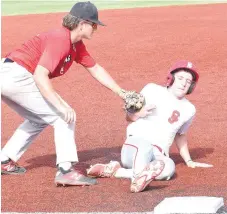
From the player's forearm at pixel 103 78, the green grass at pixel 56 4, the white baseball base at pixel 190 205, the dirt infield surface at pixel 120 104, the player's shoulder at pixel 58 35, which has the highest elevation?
the player's shoulder at pixel 58 35

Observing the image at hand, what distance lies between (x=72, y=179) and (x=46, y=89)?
790 mm

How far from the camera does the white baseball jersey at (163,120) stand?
7.06 m

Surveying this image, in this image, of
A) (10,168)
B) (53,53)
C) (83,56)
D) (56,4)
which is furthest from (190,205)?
(56,4)

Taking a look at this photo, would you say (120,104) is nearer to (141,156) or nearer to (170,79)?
(170,79)

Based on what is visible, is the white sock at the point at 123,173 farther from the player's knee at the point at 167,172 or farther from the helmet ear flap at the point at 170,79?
the helmet ear flap at the point at 170,79

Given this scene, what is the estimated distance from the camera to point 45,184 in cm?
679

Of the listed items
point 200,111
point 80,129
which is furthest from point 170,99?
point 200,111

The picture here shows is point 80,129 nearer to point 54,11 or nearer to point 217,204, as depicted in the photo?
point 217,204

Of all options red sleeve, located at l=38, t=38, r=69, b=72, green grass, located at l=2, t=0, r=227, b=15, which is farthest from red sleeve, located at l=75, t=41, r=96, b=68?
green grass, located at l=2, t=0, r=227, b=15

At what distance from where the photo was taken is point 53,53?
672 cm

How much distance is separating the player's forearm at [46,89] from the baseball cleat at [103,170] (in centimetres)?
67

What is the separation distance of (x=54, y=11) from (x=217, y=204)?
711 inches

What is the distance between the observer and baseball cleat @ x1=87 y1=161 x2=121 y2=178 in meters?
6.92

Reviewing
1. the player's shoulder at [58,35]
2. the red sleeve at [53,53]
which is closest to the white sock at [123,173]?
the red sleeve at [53,53]
